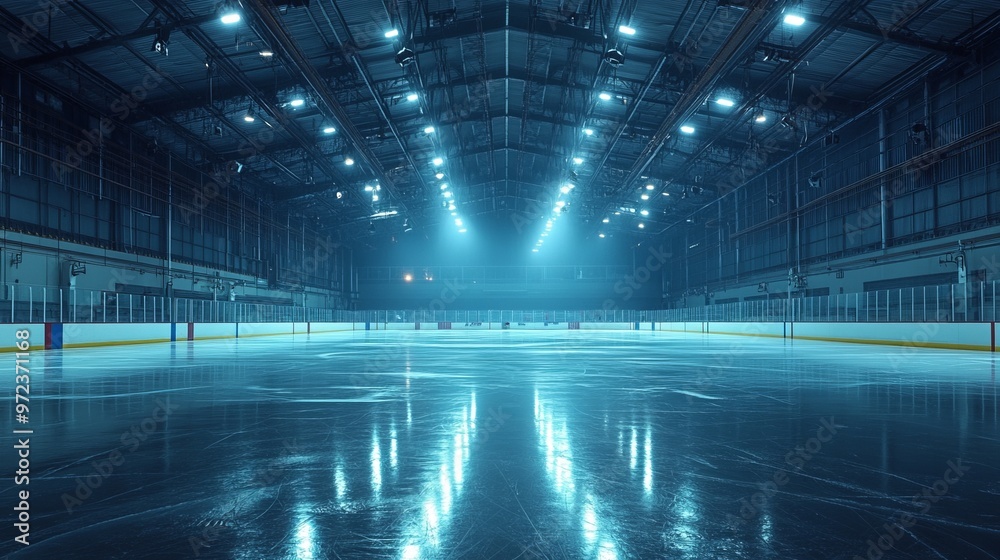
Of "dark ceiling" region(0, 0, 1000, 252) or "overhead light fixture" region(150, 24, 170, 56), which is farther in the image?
"dark ceiling" region(0, 0, 1000, 252)

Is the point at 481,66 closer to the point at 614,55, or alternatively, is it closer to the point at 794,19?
the point at 614,55

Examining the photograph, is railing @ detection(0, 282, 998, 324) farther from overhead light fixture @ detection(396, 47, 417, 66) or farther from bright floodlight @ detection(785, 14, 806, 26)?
overhead light fixture @ detection(396, 47, 417, 66)

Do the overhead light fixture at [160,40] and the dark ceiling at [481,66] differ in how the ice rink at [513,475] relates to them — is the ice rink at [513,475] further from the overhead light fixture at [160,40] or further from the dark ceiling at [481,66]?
the dark ceiling at [481,66]

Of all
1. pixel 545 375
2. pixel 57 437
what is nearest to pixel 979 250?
pixel 545 375

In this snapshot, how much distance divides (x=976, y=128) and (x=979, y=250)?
477 centimetres

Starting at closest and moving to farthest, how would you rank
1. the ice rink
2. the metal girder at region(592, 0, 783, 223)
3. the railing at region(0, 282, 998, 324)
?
the ice rink < the metal girder at region(592, 0, 783, 223) < the railing at region(0, 282, 998, 324)

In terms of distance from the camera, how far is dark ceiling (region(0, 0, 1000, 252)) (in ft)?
58.5

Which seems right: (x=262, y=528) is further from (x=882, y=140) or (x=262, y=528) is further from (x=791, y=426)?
(x=882, y=140)

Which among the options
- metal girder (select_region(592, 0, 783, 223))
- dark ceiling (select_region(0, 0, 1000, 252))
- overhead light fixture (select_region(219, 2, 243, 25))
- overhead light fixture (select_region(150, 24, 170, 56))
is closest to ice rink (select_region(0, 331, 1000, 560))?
overhead light fixture (select_region(219, 2, 243, 25))

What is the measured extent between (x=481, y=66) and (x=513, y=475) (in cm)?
2381

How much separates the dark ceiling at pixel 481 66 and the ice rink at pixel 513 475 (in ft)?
39.0

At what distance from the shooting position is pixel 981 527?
3021 millimetres

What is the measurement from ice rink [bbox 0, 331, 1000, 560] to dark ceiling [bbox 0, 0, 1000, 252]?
39.0ft

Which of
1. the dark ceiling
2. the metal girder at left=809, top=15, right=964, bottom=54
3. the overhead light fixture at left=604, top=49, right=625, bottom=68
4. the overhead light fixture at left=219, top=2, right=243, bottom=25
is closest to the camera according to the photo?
the overhead light fixture at left=219, top=2, right=243, bottom=25
